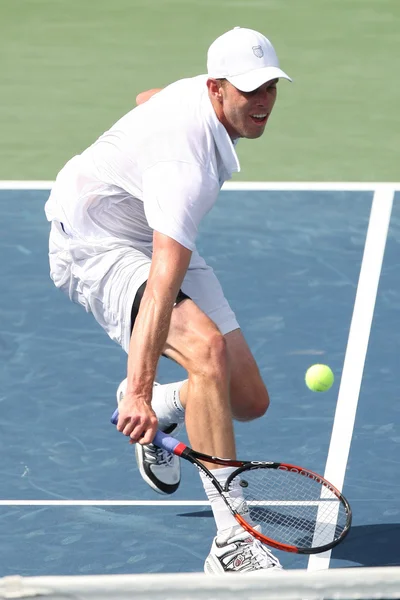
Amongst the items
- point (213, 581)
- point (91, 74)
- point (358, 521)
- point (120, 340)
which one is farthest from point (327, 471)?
point (91, 74)

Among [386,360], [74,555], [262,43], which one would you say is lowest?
[74,555]

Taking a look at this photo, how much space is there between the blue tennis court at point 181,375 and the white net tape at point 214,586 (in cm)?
261

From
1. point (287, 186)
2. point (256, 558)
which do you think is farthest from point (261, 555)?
point (287, 186)

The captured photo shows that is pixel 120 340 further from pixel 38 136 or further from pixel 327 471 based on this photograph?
pixel 38 136

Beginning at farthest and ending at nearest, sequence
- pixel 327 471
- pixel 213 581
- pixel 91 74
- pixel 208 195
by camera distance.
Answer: pixel 91 74 → pixel 327 471 → pixel 208 195 → pixel 213 581

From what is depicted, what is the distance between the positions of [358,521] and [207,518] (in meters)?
0.77

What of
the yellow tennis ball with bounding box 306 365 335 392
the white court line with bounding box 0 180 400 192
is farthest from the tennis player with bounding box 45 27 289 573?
the white court line with bounding box 0 180 400 192

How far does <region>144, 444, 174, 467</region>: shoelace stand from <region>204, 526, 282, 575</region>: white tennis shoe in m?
0.88

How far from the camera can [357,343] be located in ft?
29.6

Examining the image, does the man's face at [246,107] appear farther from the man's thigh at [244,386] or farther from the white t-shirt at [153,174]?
the man's thigh at [244,386]

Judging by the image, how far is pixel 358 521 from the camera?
7.22m

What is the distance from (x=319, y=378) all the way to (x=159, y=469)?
143 centimetres

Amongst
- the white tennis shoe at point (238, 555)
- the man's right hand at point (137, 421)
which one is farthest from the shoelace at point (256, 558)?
the man's right hand at point (137, 421)

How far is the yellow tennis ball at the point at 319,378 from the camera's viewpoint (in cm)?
837
